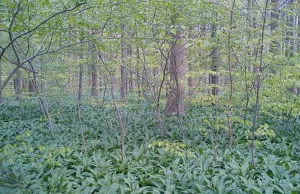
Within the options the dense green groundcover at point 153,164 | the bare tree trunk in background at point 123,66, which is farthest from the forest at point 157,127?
the bare tree trunk in background at point 123,66

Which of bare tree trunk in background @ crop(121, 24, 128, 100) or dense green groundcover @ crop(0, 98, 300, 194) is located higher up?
bare tree trunk in background @ crop(121, 24, 128, 100)

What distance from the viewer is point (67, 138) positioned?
652 centimetres

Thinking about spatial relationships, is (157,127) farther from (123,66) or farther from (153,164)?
(153,164)

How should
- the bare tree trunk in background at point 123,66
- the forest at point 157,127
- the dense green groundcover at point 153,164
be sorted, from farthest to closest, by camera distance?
the bare tree trunk in background at point 123,66, the dense green groundcover at point 153,164, the forest at point 157,127

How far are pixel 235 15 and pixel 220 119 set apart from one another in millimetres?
2286

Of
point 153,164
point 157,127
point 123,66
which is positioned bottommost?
point 153,164

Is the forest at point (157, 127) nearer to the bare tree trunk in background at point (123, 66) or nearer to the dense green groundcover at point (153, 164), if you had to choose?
the dense green groundcover at point (153, 164)

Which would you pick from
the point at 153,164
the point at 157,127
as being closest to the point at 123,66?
the point at 157,127

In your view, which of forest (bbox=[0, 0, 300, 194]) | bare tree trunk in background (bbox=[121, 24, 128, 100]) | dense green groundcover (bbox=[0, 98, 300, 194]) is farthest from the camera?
bare tree trunk in background (bbox=[121, 24, 128, 100])

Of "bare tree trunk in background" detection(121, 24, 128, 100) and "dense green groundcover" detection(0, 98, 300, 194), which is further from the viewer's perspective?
"bare tree trunk in background" detection(121, 24, 128, 100)

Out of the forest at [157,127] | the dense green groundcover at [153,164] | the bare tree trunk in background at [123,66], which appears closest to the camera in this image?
the forest at [157,127]

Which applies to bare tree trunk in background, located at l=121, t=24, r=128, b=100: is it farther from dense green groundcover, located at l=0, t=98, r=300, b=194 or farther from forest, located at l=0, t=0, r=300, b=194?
dense green groundcover, located at l=0, t=98, r=300, b=194

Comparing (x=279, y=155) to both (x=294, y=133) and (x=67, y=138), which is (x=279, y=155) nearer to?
(x=294, y=133)

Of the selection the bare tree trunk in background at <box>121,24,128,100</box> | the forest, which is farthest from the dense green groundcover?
the bare tree trunk in background at <box>121,24,128,100</box>
